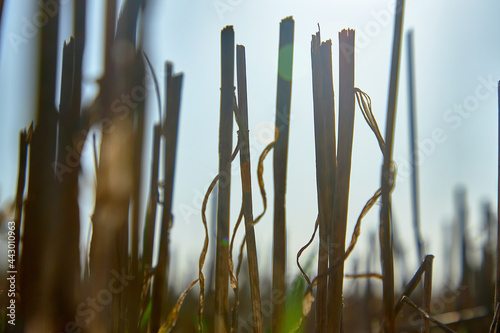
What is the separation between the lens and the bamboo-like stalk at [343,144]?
89cm

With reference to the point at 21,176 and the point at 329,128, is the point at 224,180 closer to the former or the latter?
the point at 329,128

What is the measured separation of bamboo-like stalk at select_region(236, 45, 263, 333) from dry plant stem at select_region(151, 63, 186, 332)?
0.24 meters

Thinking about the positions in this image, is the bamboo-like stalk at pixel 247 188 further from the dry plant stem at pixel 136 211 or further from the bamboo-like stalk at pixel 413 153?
the bamboo-like stalk at pixel 413 153

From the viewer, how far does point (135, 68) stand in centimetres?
103

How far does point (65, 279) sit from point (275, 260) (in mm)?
433

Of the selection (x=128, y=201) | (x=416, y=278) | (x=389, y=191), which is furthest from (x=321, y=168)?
(x=128, y=201)

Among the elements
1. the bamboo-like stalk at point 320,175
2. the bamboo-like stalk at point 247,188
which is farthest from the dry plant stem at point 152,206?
the bamboo-like stalk at point 320,175

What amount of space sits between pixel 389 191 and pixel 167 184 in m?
0.54

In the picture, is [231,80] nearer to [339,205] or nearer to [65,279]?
[339,205]

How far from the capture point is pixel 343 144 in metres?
0.91

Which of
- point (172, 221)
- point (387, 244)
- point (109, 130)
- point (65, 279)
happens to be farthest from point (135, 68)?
point (387, 244)

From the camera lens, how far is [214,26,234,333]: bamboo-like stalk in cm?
92

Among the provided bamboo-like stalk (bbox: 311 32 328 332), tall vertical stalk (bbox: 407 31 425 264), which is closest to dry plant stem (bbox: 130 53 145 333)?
bamboo-like stalk (bbox: 311 32 328 332)

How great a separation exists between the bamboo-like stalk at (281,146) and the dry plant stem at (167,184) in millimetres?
289
